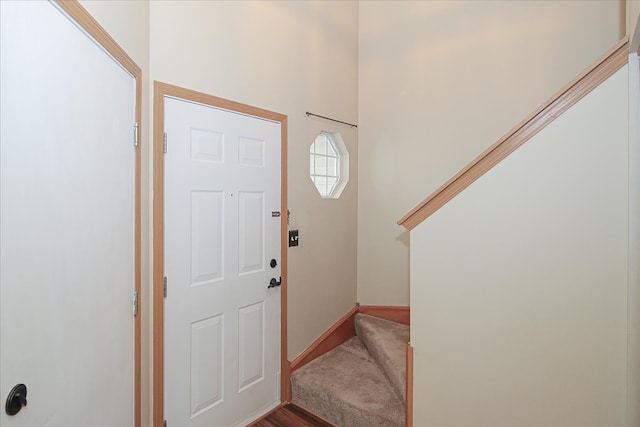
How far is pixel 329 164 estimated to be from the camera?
3.14m

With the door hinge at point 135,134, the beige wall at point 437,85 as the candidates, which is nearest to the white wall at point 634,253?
the beige wall at point 437,85

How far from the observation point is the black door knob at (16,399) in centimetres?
83

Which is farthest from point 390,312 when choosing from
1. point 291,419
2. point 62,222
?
point 62,222

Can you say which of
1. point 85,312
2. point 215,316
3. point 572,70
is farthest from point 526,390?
point 572,70

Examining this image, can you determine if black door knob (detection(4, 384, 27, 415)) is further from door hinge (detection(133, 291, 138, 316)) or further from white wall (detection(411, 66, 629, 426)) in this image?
white wall (detection(411, 66, 629, 426))

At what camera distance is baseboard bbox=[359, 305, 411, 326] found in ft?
10.2

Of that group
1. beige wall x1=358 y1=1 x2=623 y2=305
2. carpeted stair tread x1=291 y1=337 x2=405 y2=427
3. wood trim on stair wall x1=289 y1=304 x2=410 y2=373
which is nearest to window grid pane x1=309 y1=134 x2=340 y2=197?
beige wall x1=358 y1=1 x2=623 y2=305

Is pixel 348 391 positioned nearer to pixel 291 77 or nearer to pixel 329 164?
pixel 329 164

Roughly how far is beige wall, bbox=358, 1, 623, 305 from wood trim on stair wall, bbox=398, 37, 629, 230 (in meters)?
1.34

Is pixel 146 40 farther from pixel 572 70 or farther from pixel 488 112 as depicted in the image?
pixel 572 70

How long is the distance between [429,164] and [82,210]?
8.48 ft

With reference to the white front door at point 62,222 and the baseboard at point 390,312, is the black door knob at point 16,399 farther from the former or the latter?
the baseboard at point 390,312

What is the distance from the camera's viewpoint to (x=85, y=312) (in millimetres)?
1185

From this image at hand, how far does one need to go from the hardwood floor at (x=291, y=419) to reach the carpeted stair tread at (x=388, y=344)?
52cm
